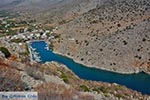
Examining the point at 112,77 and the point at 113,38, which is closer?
the point at 112,77

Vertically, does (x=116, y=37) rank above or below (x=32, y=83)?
below

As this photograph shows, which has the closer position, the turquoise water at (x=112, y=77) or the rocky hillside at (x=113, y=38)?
the turquoise water at (x=112, y=77)

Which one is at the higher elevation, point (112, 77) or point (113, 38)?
point (113, 38)

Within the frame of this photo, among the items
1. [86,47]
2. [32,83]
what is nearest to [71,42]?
[86,47]

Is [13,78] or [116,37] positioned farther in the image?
[116,37]

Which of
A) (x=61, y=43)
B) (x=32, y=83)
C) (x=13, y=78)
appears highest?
(x=13, y=78)

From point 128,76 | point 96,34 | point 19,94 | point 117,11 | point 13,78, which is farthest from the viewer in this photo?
point 117,11

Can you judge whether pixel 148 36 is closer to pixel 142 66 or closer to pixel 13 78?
pixel 142 66

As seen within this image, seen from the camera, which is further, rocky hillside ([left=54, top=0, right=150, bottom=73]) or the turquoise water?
rocky hillside ([left=54, top=0, right=150, bottom=73])
